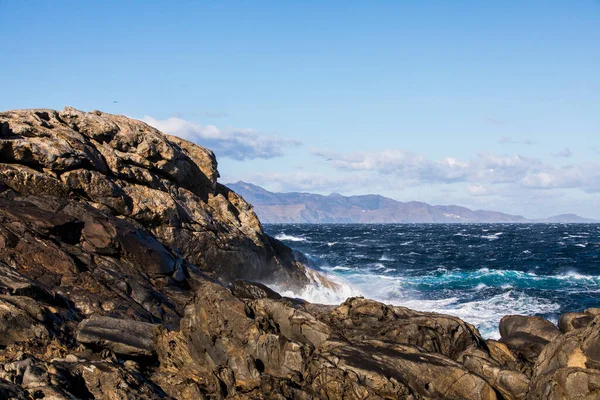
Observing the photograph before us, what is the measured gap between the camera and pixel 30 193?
90.8 feet

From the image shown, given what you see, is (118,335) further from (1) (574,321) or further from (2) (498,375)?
(1) (574,321)

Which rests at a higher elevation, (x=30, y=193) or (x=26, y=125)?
(x=26, y=125)

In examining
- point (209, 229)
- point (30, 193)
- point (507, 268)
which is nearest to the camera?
point (30, 193)

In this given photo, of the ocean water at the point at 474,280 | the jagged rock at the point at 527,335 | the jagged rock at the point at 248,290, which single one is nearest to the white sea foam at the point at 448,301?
the ocean water at the point at 474,280

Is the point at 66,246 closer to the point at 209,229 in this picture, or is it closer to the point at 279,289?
the point at 209,229

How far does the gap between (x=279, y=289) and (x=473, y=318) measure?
1250cm

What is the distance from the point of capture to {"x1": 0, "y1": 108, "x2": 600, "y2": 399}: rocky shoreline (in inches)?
591

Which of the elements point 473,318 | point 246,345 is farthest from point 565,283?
point 246,345

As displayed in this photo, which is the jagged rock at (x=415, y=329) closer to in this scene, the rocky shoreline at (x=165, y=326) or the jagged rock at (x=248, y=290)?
the rocky shoreline at (x=165, y=326)

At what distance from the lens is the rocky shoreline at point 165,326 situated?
15008 mm

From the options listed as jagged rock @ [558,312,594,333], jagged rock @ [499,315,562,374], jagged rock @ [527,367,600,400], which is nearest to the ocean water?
jagged rock @ [499,315,562,374]

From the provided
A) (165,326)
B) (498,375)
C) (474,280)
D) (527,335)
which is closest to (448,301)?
(474,280)

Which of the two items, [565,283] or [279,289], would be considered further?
[565,283]

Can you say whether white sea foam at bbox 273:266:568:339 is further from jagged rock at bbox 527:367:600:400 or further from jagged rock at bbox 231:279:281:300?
jagged rock at bbox 527:367:600:400
